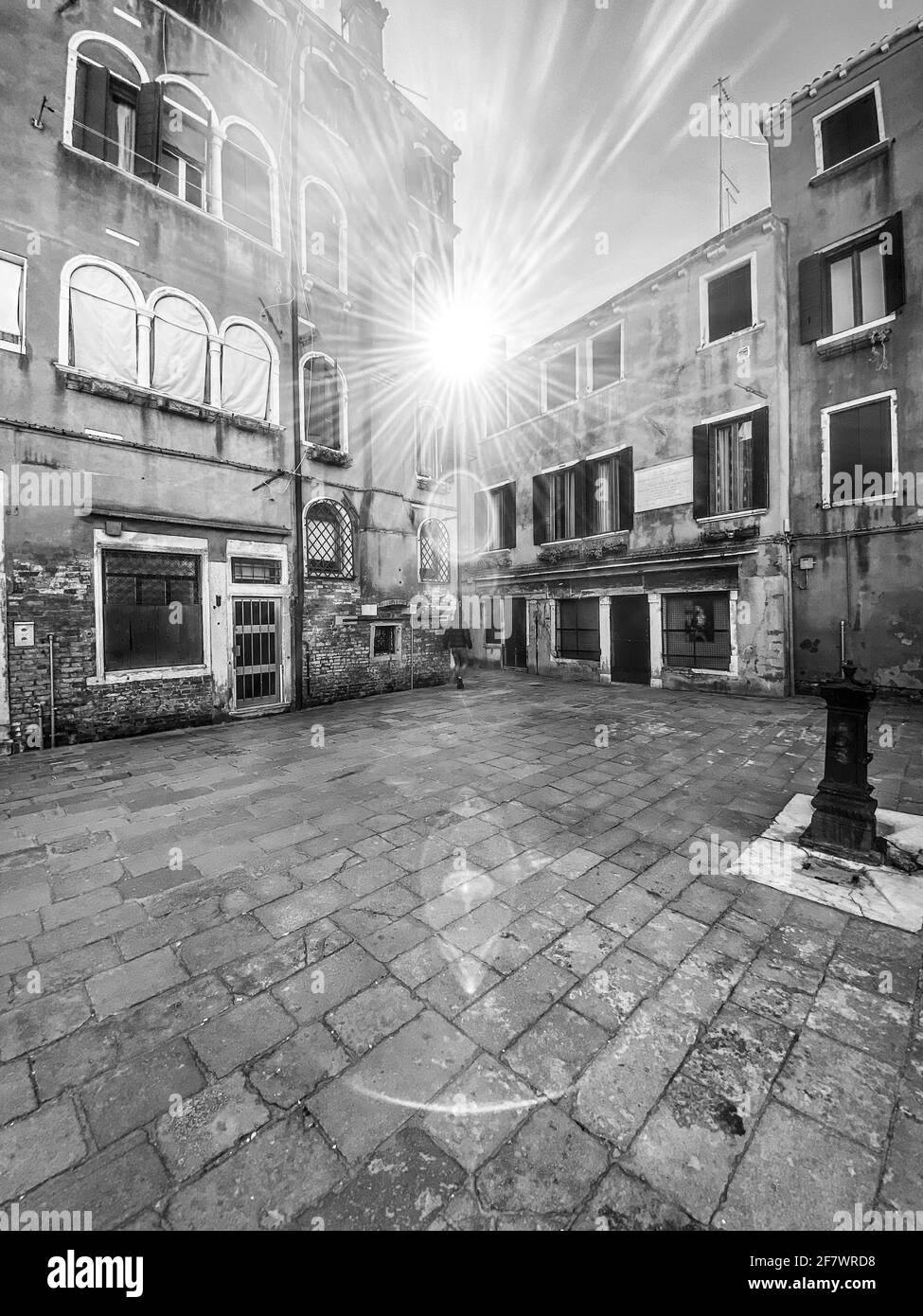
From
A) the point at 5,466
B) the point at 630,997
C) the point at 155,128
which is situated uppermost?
the point at 155,128

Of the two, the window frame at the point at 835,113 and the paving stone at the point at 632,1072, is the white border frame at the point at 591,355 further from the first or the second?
the paving stone at the point at 632,1072

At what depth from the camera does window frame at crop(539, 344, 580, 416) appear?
15.2 m

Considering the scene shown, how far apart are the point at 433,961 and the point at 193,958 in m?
1.38

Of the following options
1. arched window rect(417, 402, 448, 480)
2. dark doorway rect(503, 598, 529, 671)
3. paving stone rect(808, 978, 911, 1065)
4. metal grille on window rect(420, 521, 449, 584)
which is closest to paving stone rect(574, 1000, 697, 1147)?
paving stone rect(808, 978, 911, 1065)

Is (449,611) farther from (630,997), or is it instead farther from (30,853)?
(630,997)

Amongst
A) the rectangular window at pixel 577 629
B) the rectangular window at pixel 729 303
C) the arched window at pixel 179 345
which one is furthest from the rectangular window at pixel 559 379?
the arched window at pixel 179 345

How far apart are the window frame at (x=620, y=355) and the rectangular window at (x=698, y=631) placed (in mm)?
6252

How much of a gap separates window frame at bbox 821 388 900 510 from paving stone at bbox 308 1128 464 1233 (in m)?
12.9

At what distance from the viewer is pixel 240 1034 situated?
2416 millimetres

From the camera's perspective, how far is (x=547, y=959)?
9.57ft

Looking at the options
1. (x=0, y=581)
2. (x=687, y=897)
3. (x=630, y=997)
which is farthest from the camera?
(x=0, y=581)

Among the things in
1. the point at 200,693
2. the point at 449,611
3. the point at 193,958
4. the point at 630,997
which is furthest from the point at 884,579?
the point at 200,693

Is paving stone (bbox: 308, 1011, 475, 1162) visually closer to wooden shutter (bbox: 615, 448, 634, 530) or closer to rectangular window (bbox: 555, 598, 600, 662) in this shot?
rectangular window (bbox: 555, 598, 600, 662)

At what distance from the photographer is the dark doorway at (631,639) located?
13.6 metres
